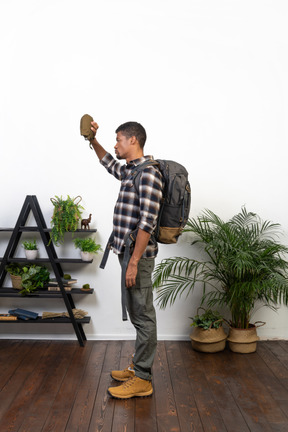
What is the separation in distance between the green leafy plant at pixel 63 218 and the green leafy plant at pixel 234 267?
741mm

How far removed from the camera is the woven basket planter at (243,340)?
3627mm

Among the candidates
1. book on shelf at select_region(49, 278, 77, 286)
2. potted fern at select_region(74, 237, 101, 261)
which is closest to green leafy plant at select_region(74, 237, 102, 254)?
potted fern at select_region(74, 237, 101, 261)

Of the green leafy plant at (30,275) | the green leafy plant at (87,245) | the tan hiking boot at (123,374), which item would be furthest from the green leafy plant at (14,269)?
the tan hiking boot at (123,374)

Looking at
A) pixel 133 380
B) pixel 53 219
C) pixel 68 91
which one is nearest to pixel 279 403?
pixel 133 380

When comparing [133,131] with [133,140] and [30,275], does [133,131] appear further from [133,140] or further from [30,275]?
[30,275]

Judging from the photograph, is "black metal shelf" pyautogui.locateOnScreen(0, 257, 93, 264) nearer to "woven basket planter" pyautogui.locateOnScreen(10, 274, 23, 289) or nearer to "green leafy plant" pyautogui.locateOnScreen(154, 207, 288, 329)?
"woven basket planter" pyautogui.locateOnScreen(10, 274, 23, 289)

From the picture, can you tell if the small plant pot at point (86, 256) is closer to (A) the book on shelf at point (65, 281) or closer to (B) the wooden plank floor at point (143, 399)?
(A) the book on shelf at point (65, 281)

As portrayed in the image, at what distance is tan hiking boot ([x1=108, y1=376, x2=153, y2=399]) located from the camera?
280 cm

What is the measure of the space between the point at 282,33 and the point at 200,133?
40.4 inches

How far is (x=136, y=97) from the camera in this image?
3840mm

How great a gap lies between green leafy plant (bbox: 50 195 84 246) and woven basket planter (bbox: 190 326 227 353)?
4.00 feet

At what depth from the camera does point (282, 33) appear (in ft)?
12.7

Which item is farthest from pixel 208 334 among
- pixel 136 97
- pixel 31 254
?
pixel 136 97

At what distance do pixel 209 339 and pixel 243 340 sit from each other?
0.26 m
